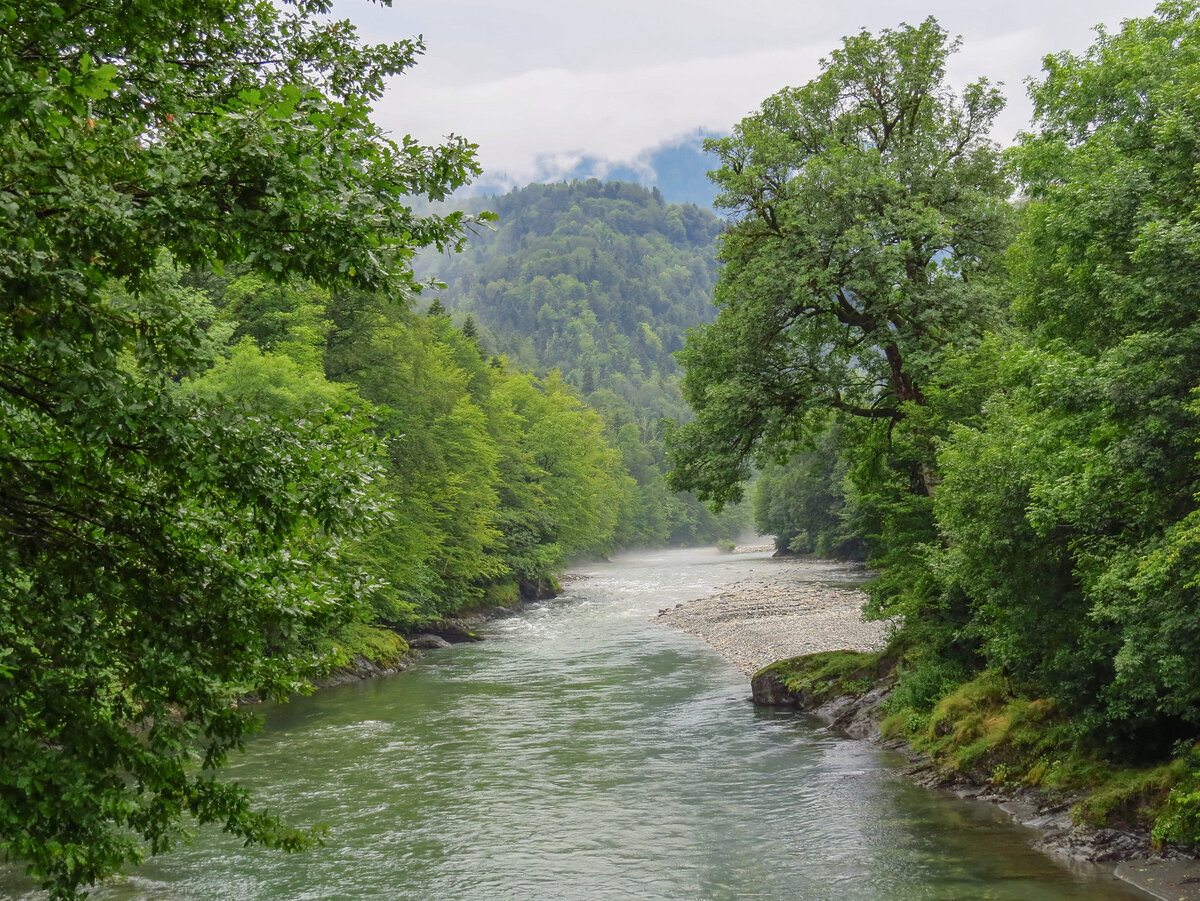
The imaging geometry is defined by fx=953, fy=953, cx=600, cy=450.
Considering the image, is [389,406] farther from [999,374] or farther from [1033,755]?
[1033,755]

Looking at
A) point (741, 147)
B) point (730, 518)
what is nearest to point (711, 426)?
point (741, 147)

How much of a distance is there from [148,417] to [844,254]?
693 inches

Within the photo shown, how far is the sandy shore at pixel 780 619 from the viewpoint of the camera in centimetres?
3117

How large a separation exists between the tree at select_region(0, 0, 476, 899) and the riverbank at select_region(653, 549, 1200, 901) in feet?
33.6

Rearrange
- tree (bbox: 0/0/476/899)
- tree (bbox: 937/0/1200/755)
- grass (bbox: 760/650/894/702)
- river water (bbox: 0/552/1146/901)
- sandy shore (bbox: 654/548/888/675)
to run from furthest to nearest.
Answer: sandy shore (bbox: 654/548/888/675)
grass (bbox: 760/650/894/702)
river water (bbox: 0/552/1146/901)
tree (bbox: 937/0/1200/755)
tree (bbox: 0/0/476/899)

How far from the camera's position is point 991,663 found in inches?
671

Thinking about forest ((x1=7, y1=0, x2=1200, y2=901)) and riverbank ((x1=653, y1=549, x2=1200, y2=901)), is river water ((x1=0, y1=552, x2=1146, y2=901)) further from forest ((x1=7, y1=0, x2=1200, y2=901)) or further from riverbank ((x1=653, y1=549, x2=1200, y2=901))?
forest ((x1=7, y1=0, x2=1200, y2=901))

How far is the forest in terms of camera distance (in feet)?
17.4

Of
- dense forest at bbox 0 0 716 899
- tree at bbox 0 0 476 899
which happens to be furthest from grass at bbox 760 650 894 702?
tree at bbox 0 0 476 899

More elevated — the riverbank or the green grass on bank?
the green grass on bank

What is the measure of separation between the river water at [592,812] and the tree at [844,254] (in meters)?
6.32

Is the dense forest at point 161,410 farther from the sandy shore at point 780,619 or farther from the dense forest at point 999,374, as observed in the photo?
the sandy shore at point 780,619

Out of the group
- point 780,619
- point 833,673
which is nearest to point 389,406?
point 833,673

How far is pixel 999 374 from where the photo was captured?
16.4 meters
